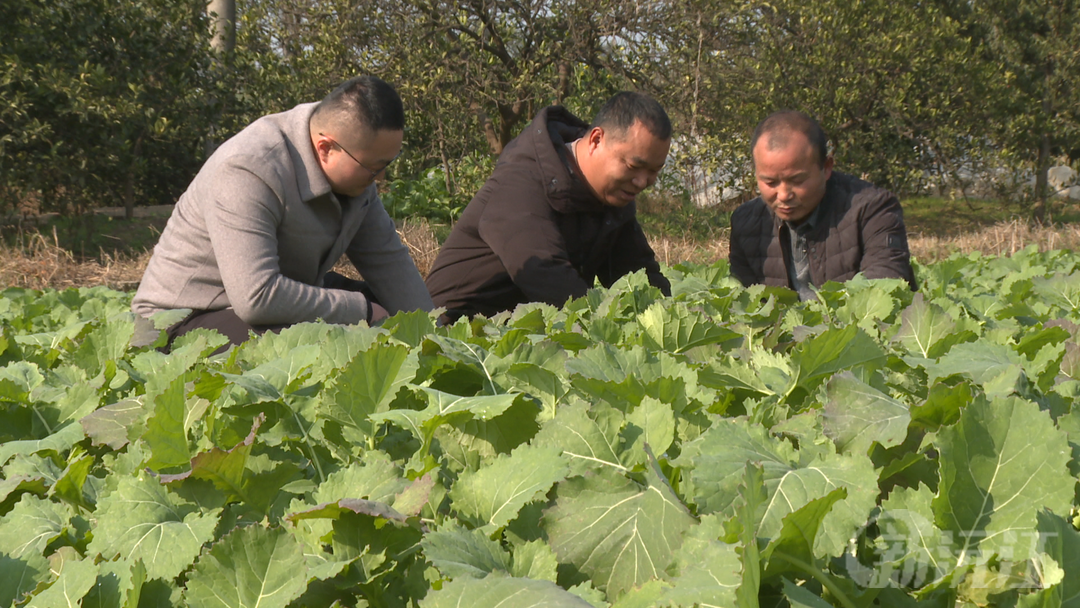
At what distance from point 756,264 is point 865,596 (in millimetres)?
4611

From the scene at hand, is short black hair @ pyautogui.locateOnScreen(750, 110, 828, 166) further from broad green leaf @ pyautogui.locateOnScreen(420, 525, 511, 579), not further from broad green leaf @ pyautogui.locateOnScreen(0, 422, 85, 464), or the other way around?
broad green leaf @ pyautogui.locateOnScreen(420, 525, 511, 579)

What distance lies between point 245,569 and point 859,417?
0.69 m

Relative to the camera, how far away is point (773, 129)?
4.56 m

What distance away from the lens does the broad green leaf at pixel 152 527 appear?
86cm

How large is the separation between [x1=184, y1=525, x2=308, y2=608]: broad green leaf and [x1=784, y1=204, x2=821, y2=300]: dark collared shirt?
174 inches

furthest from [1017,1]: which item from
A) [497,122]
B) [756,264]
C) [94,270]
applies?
[94,270]

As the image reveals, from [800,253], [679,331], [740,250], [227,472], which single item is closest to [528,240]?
[740,250]

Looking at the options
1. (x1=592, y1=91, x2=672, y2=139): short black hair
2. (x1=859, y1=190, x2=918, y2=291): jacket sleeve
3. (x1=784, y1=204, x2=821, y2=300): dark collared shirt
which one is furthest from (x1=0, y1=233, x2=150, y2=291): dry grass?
(x1=859, y1=190, x2=918, y2=291): jacket sleeve

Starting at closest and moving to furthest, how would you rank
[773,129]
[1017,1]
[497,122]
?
[773,129] < [497,122] < [1017,1]

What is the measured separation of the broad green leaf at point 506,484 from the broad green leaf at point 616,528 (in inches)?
1.1

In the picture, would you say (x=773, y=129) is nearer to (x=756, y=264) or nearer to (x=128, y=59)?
(x=756, y=264)

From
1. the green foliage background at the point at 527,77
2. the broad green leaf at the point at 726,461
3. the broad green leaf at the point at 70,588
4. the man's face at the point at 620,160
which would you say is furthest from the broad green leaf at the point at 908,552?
the green foliage background at the point at 527,77

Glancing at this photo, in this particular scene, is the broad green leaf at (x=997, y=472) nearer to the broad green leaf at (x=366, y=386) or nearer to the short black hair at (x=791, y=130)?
the broad green leaf at (x=366, y=386)

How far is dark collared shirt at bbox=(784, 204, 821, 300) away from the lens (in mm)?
4910
